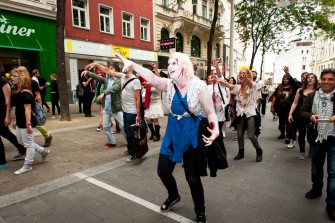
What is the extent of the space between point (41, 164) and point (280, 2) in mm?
7603

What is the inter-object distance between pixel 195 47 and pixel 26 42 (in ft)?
55.7

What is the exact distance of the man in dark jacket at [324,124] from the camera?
2.86 m

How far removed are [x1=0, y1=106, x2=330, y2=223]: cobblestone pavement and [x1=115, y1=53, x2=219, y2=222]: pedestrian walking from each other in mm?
650

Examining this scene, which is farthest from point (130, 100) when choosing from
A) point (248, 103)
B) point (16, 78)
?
point (248, 103)

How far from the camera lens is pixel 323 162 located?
10.3 feet

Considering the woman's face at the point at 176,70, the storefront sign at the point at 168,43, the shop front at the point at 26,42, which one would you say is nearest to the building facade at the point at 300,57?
the storefront sign at the point at 168,43

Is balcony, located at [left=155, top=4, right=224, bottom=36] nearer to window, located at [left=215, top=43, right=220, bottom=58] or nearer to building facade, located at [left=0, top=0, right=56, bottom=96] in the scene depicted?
window, located at [left=215, top=43, right=220, bottom=58]

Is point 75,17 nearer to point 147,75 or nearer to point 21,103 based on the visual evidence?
point 21,103

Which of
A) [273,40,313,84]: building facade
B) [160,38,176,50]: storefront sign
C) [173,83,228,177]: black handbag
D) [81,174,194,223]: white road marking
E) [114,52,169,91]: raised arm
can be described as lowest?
[81,174,194,223]: white road marking

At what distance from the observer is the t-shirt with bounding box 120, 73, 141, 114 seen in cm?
461

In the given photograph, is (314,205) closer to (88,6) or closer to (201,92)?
(201,92)

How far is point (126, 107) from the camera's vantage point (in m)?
4.73

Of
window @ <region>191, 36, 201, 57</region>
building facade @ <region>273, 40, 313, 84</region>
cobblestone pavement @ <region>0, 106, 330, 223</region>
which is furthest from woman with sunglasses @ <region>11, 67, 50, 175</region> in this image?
building facade @ <region>273, 40, 313, 84</region>

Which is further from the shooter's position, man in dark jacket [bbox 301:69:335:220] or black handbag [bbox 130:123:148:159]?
black handbag [bbox 130:123:148:159]
